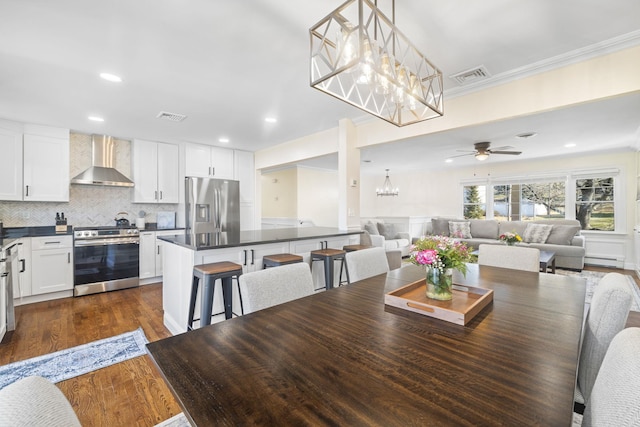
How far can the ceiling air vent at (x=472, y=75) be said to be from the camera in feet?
8.54

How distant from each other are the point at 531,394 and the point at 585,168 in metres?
7.61

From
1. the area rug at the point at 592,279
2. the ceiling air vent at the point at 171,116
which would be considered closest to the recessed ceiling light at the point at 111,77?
the ceiling air vent at the point at 171,116

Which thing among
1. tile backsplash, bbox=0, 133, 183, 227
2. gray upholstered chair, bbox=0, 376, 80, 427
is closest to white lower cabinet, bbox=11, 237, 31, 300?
tile backsplash, bbox=0, 133, 183, 227

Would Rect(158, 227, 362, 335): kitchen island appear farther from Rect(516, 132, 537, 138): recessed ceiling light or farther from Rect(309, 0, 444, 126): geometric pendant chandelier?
Rect(516, 132, 537, 138): recessed ceiling light

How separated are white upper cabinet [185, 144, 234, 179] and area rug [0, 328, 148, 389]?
10.7ft

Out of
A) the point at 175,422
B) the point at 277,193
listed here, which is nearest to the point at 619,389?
the point at 175,422

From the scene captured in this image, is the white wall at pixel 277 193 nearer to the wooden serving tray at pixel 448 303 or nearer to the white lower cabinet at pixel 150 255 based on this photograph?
the white lower cabinet at pixel 150 255

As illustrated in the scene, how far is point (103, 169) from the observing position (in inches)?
181

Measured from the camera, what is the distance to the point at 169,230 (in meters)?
4.79

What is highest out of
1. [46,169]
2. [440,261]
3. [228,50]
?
[228,50]

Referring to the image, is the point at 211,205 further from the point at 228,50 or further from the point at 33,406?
the point at 33,406

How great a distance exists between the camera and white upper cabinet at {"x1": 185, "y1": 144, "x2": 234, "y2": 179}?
5203 mm

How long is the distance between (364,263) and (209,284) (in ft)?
3.93

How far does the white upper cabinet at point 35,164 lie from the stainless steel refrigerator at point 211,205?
1.70m
